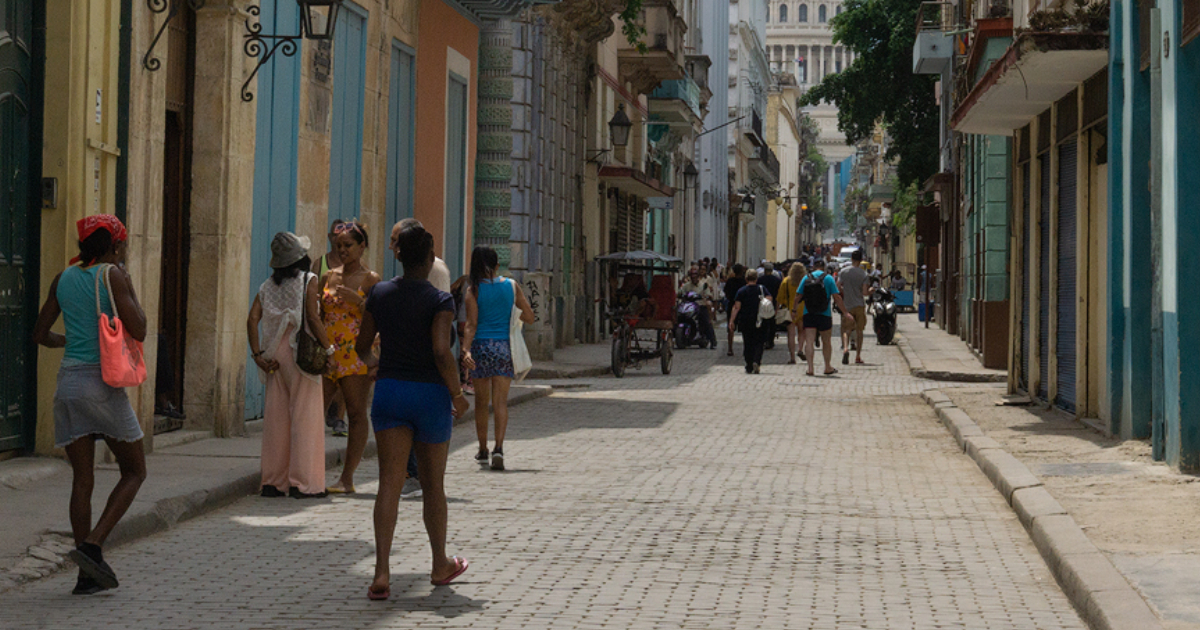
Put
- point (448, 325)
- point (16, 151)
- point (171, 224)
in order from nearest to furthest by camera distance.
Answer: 1. point (448, 325)
2. point (16, 151)
3. point (171, 224)

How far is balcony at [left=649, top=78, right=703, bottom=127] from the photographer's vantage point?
140ft

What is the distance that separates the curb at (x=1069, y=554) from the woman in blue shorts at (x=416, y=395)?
8.48ft

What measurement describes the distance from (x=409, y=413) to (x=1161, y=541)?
3646 mm

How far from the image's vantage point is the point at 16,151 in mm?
10617

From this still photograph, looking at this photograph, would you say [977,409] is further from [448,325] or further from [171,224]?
[448,325]

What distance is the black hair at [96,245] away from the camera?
719 cm

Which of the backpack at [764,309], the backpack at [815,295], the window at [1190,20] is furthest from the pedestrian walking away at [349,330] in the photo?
the backpack at [815,295]

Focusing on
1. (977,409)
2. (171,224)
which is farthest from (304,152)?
(977,409)

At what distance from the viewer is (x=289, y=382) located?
1030 centimetres

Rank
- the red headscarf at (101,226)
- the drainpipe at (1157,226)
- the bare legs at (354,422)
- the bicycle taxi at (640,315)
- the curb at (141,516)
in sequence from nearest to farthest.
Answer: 1. the red headscarf at (101,226)
2. the curb at (141,516)
3. the bare legs at (354,422)
4. the drainpipe at (1157,226)
5. the bicycle taxi at (640,315)

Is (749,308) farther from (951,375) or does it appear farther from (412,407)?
(412,407)

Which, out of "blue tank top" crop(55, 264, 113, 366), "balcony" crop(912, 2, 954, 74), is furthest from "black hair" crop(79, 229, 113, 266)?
"balcony" crop(912, 2, 954, 74)

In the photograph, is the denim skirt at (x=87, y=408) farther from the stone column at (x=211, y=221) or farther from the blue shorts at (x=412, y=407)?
the stone column at (x=211, y=221)

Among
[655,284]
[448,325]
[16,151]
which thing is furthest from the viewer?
[655,284]
